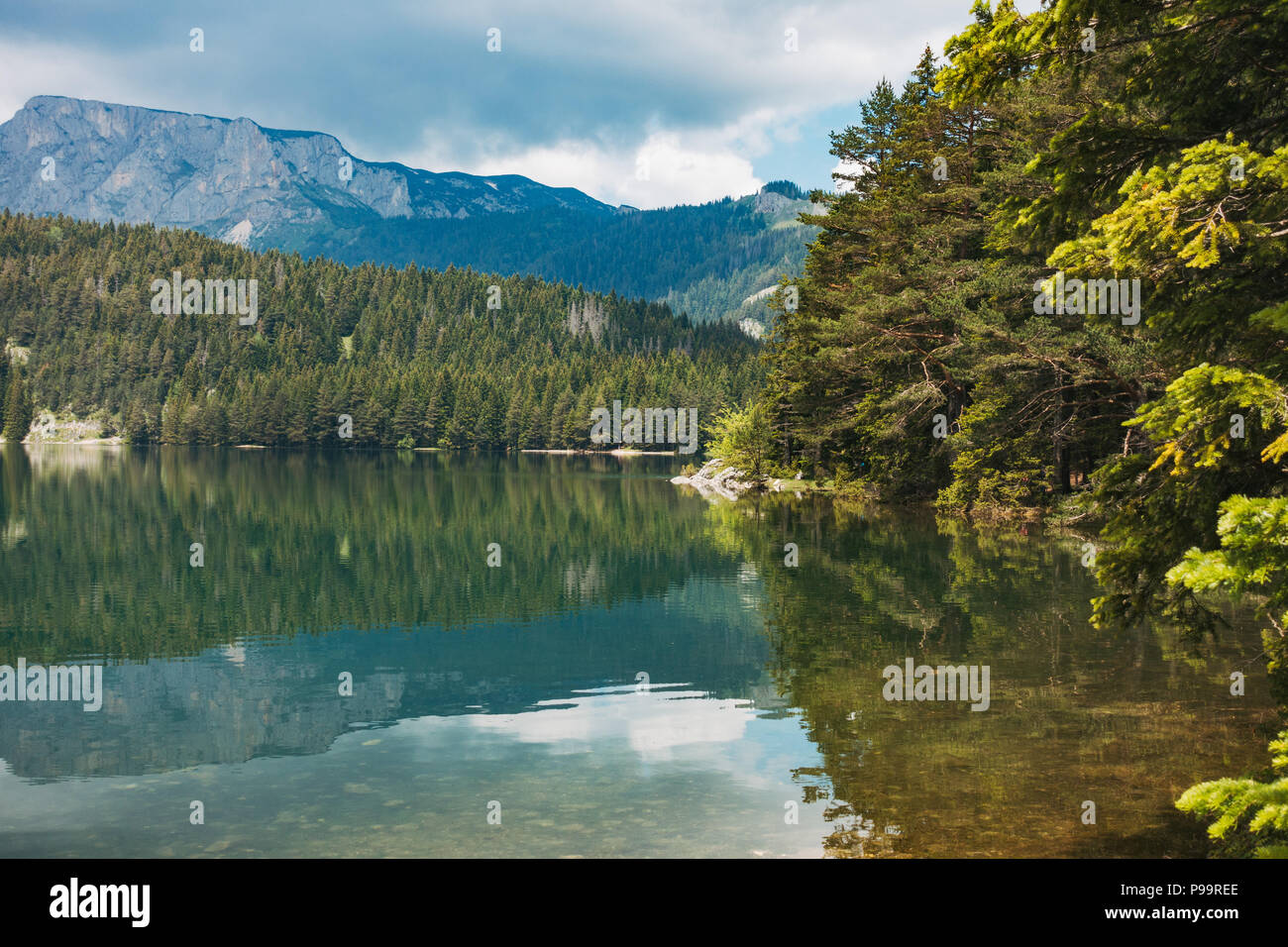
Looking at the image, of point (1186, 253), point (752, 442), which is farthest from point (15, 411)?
point (1186, 253)

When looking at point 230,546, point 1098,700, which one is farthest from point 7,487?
point 1098,700

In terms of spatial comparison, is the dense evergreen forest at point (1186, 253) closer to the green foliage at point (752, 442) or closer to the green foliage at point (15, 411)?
the green foliage at point (752, 442)

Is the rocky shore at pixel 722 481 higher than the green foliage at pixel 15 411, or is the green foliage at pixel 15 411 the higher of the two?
the green foliage at pixel 15 411

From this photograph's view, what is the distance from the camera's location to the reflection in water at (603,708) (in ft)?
35.1

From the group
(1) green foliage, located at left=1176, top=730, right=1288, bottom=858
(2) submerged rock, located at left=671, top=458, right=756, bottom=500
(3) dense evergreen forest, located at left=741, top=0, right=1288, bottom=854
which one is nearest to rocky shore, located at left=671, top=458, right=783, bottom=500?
(2) submerged rock, located at left=671, top=458, right=756, bottom=500

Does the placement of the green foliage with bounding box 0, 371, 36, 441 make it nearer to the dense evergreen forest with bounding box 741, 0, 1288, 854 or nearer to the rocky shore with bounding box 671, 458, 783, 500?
the rocky shore with bounding box 671, 458, 783, 500

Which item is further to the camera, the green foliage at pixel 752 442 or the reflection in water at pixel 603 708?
the green foliage at pixel 752 442

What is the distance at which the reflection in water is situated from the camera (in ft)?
35.1

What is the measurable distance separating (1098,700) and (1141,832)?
5.42 meters

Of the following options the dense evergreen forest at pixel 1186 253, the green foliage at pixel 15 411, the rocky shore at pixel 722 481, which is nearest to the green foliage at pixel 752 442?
the rocky shore at pixel 722 481

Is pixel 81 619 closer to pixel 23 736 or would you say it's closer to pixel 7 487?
pixel 23 736

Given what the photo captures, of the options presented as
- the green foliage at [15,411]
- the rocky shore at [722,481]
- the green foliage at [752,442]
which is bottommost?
the rocky shore at [722,481]

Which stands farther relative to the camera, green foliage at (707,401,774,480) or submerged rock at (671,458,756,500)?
submerged rock at (671,458,756,500)

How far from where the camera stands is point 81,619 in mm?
23656
